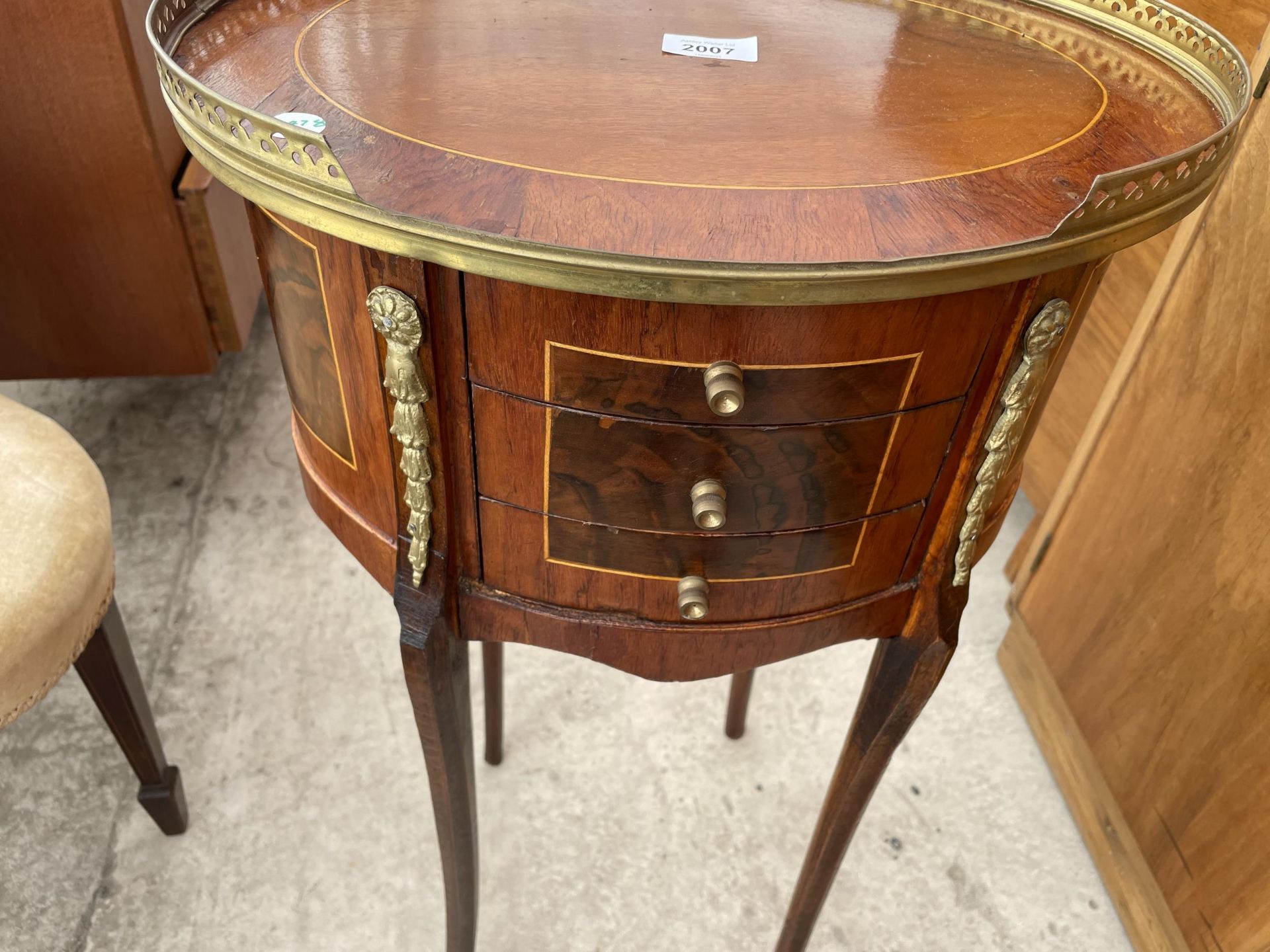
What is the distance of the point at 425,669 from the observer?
0.73m

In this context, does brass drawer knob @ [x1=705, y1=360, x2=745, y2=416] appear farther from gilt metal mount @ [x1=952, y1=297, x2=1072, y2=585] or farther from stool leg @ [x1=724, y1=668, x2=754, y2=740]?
stool leg @ [x1=724, y1=668, x2=754, y2=740]

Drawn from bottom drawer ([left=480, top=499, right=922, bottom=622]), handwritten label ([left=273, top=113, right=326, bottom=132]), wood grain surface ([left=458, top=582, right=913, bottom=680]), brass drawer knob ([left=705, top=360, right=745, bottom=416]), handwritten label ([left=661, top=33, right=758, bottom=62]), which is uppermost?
handwritten label ([left=273, top=113, right=326, bottom=132])

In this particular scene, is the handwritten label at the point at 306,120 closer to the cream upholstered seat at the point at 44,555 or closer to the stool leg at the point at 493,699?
the cream upholstered seat at the point at 44,555

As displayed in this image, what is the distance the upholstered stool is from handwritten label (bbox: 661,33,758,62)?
626 millimetres

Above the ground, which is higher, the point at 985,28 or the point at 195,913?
the point at 985,28

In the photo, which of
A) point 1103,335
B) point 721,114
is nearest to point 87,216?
point 721,114

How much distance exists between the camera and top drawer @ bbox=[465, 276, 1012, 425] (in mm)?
545

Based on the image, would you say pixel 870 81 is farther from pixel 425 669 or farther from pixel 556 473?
pixel 425 669

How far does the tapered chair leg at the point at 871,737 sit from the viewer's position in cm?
76

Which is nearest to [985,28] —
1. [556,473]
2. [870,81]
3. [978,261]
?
[870,81]

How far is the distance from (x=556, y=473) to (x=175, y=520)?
47.1 inches

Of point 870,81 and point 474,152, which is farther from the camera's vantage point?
point 870,81

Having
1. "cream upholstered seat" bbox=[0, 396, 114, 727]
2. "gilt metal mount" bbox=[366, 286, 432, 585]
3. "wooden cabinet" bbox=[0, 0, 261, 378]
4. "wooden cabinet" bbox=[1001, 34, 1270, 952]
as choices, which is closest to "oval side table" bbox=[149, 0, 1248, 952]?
"gilt metal mount" bbox=[366, 286, 432, 585]

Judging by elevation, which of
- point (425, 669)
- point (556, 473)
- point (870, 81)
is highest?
point (870, 81)
